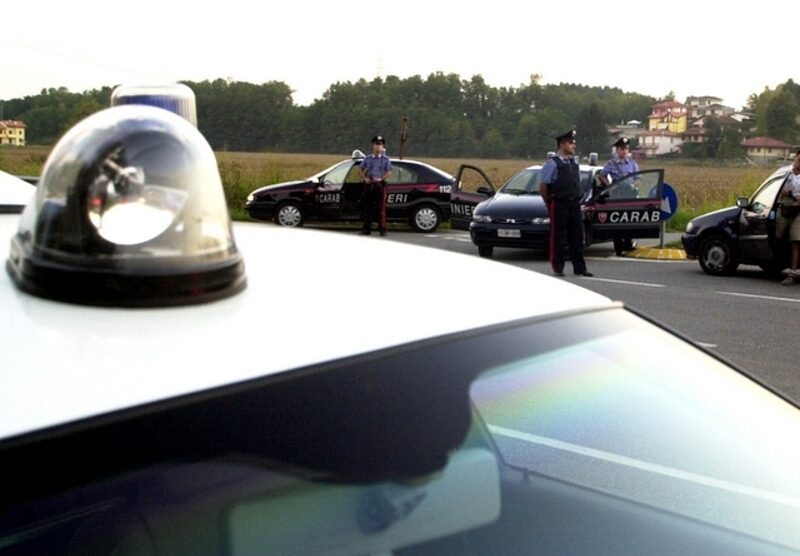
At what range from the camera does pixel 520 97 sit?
2172 inches

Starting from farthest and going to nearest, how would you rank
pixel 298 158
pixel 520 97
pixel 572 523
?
pixel 520 97 → pixel 298 158 → pixel 572 523

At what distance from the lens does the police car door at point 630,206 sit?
16062 millimetres

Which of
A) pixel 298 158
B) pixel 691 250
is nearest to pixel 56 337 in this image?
pixel 691 250

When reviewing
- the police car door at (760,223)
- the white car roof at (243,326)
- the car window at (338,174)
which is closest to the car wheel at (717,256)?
the police car door at (760,223)

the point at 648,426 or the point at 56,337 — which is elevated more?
the point at 56,337

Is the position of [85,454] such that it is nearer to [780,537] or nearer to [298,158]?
[780,537]

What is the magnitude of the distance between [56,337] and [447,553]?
0.60 metres

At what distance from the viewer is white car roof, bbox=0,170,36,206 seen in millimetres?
2139

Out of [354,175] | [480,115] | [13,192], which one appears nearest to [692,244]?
[354,175]

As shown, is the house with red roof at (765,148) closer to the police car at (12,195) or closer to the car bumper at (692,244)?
the car bumper at (692,244)

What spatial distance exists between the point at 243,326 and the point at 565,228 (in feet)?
40.3

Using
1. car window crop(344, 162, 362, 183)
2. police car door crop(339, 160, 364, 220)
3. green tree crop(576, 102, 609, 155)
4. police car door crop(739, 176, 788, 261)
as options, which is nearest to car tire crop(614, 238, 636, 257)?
police car door crop(739, 176, 788, 261)

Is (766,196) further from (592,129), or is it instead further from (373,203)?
(592,129)

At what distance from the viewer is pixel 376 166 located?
21.0 m
